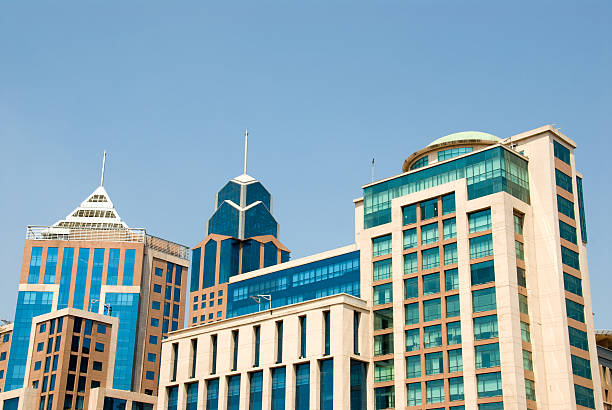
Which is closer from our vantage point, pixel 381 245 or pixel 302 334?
pixel 302 334

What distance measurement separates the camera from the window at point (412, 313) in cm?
9956

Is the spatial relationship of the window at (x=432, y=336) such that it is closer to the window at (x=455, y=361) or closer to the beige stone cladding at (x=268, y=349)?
the window at (x=455, y=361)

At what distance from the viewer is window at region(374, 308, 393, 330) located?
10300 cm

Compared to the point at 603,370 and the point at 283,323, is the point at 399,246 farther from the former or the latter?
the point at 603,370

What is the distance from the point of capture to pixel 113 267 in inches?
6806

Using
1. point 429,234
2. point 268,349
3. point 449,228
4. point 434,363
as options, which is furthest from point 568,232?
point 268,349

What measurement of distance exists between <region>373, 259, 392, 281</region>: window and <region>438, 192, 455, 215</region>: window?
409 inches

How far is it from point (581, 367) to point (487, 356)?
1204 cm

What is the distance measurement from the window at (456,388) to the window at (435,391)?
1179 mm

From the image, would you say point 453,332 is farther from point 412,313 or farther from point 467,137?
point 467,137

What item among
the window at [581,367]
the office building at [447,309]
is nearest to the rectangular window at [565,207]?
the office building at [447,309]

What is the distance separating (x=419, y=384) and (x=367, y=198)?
27912 mm

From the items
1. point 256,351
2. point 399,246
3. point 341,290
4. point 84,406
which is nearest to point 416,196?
point 399,246

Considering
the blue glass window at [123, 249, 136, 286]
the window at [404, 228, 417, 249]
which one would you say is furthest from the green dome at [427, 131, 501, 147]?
the blue glass window at [123, 249, 136, 286]
